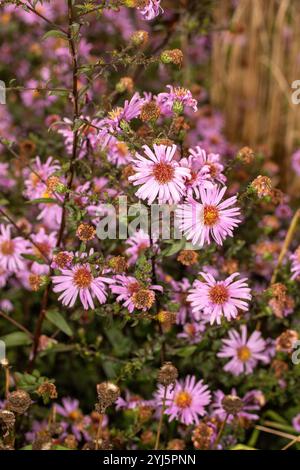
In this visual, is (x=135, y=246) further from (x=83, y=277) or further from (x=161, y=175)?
(x=161, y=175)

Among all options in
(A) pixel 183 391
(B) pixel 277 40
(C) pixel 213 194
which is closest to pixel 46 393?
(A) pixel 183 391

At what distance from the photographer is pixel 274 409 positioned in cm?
165

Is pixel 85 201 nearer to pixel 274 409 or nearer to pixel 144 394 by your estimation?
pixel 144 394

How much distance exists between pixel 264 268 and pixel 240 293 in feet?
1.95

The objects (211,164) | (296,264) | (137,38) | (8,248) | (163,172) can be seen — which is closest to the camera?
(163,172)

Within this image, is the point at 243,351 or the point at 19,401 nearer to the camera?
the point at 19,401

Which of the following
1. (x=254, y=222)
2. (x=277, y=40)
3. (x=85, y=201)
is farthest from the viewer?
(x=277, y=40)

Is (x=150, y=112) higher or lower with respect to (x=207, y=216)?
higher

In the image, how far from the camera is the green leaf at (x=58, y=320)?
136 centimetres

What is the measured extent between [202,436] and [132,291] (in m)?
0.33

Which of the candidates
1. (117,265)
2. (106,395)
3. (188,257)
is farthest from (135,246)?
(106,395)

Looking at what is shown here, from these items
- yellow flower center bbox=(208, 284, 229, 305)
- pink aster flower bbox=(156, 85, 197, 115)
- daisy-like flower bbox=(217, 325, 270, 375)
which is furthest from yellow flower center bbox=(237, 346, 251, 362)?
pink aster flower bbox=(156, 85, 197, 115)

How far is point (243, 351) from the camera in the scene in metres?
1.48

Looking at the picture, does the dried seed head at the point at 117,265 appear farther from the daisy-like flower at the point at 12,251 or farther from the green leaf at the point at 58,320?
the daisy-like flower at the point at 12,251
